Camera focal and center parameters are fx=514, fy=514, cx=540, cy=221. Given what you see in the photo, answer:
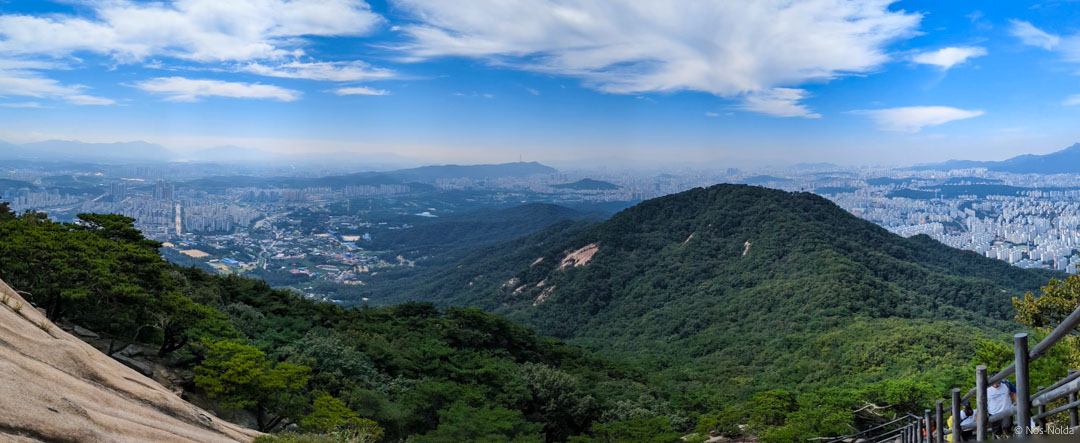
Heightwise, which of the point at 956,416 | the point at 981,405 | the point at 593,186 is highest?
the point at 593,186

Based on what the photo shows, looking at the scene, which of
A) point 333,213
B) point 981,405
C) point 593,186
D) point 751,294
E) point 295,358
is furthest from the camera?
point 593,186

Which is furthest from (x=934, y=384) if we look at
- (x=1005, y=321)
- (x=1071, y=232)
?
(x=1071, y=232)

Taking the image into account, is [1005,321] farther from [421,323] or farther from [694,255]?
[421,323]

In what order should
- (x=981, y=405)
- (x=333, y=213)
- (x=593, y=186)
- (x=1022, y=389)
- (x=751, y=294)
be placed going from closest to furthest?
(x=1022, y=389), (x=981, y=405), (x=751, y=294), (x=333, y=213), (x=593, y=186)

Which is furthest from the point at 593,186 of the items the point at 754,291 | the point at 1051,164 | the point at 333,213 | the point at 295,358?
the point at 295,358

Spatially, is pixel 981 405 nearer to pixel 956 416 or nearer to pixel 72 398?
pixel 956 416
